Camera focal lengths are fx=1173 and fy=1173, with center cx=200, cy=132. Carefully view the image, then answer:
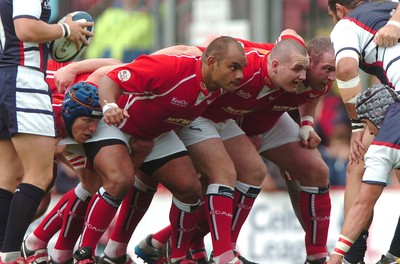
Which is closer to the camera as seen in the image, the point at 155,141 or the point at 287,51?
the point at 287,51

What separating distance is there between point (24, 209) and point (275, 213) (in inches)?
224

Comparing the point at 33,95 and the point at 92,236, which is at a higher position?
the point at 33,95

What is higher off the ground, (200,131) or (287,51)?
(287,51)

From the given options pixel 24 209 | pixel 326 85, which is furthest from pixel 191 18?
pixel 24 209

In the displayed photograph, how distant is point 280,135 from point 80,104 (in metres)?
1.75

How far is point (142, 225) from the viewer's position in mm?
13555

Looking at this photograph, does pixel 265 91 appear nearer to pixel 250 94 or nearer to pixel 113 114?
pixel 250 94

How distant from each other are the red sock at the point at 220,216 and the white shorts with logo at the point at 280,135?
0.89m

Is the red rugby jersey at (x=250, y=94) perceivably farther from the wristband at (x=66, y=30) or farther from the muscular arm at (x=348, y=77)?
the wristband at (x=66, y=30)

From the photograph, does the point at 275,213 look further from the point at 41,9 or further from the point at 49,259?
the point at 41,9

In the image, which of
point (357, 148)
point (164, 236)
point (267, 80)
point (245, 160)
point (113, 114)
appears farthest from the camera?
point (164, 236)

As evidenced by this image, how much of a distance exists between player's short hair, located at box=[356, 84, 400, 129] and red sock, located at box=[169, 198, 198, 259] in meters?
1.59

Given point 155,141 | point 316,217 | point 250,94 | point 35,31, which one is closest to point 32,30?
point 35,31

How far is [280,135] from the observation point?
9477 mm
